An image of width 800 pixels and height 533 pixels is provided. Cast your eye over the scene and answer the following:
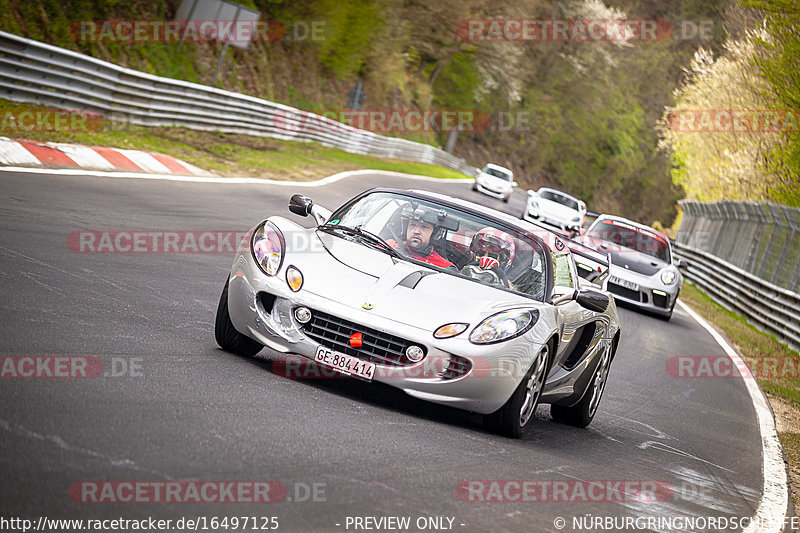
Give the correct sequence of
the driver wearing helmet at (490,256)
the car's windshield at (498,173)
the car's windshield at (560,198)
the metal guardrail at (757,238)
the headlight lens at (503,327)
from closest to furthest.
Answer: the headlight lens at (503,327) < the driver wearing helmet at (490,256) < the metal guardrail at (757,238) < the car's windshield at (560,198) < the car's windshield at (498,173)

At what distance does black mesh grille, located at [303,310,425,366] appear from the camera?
21.0 feet

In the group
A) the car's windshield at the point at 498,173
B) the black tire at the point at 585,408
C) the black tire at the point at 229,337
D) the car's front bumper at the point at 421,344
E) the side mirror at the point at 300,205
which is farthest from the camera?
the car's windshield at the point at 498,173

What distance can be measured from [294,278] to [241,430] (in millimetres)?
1596

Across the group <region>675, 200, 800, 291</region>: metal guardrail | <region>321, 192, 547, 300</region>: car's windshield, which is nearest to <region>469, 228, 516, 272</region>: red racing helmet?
<region>321, 192, 547, 300</region>: car's windshield

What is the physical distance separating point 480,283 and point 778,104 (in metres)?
26.7

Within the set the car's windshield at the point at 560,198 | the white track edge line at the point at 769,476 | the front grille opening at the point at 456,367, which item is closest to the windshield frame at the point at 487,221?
→ the front grille opening at the point at 456,367

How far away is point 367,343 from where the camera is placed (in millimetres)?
6418

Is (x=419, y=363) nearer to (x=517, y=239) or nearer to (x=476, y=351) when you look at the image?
(x=476, y=351)

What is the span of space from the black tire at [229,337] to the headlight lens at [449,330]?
51.7 inches

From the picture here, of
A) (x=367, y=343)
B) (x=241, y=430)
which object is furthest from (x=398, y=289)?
(x=241, y=430)

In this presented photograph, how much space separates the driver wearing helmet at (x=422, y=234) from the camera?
24.3 feet

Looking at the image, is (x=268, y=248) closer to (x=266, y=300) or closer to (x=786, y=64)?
(x=266, y=300)

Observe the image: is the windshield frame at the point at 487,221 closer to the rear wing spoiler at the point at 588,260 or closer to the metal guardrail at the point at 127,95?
the rear wing spoiler at the point at 588,260

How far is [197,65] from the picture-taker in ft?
108
